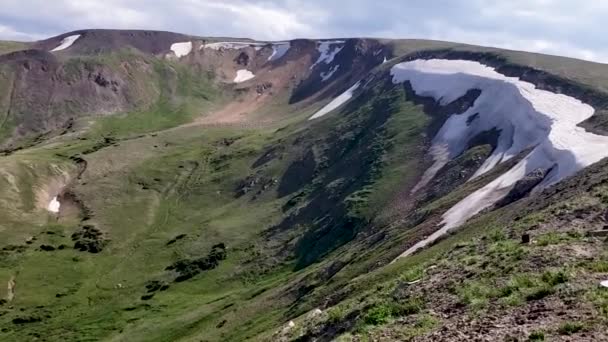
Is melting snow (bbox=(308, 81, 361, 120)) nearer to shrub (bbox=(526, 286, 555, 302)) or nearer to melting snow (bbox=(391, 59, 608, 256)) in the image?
melting snow (bbox=(391, 59, 608, 256))

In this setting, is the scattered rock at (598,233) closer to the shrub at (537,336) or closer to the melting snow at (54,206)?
the shrub at (537,336)

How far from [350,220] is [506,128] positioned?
23808mm

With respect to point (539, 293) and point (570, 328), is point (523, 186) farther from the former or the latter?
point (570, 328)

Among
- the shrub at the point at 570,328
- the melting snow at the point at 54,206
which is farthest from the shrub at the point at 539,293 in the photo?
the melting snow at the point at 54,206

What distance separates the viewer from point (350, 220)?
84750 millimetres

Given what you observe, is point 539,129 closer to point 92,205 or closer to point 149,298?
point 149,298

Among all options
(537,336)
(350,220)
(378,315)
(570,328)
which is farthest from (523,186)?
(537,336)

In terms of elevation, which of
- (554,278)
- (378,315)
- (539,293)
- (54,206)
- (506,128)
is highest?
(554,278)

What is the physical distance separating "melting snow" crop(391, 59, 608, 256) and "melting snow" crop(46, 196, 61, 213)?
77.0 m

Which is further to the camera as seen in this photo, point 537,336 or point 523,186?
point 523,186

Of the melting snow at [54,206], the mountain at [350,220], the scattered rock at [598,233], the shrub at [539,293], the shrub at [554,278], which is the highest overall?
the scattered rock at [598,233]

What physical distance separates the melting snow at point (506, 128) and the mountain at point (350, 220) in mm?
397

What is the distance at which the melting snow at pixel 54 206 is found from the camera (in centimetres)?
12724

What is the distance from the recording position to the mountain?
2222 cm
